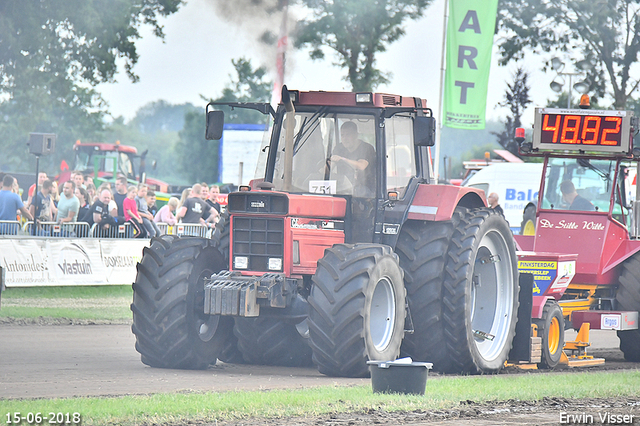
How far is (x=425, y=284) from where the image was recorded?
9.74 m

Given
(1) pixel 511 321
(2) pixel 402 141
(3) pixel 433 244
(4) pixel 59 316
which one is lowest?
(4) pixel 59 316

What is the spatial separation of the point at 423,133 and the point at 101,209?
34.5 feet

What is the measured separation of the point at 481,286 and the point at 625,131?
3.47 metres

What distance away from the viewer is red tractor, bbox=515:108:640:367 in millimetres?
12602

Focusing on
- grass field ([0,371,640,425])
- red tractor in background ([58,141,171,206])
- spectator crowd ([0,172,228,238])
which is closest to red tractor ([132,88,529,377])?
→ grass field ([0,371,640,425])

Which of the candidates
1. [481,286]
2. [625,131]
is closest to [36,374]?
[481,286]

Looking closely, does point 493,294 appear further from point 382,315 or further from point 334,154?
point 334,154

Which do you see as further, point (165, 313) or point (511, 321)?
point (511, 321)

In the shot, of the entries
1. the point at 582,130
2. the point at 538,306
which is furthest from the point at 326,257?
the point at 582,130

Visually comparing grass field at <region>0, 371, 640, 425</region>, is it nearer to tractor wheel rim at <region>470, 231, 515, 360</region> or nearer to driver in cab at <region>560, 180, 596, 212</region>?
tractor wheel rim at <region>470, 231, 515, 360</region>

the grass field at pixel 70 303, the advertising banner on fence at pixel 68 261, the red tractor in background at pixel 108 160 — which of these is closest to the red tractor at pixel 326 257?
the grass field at pixel 70 303

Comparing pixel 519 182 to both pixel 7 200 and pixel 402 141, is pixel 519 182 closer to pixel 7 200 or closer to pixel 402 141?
pixel 7 200

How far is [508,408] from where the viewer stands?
766 centimetres

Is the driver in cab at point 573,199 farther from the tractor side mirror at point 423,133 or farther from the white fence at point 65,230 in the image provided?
the white fence at point 65,230
